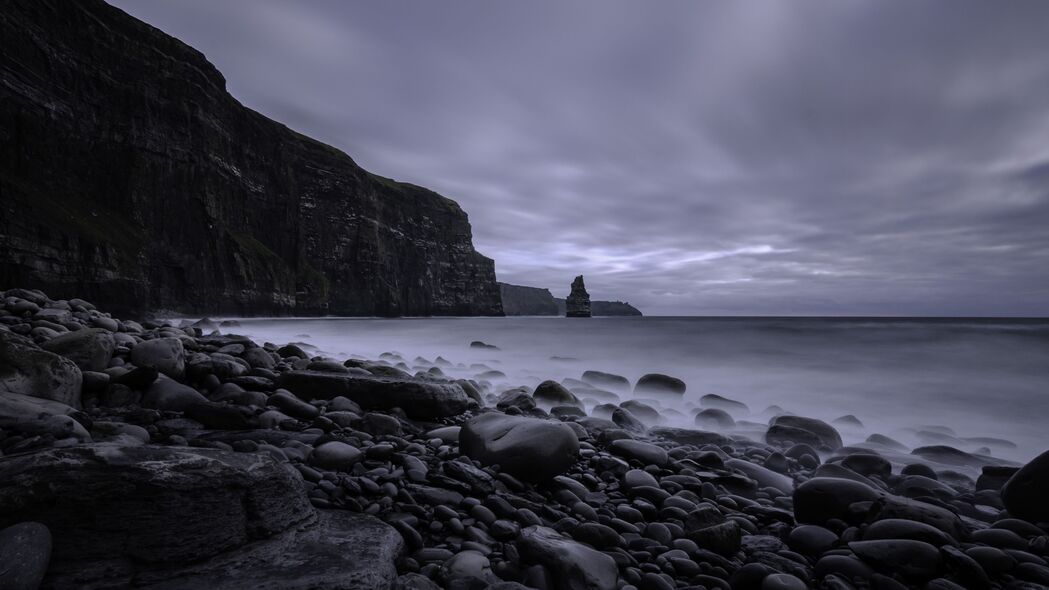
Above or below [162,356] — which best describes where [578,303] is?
above

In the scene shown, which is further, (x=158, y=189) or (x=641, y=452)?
(x=158, y=189)

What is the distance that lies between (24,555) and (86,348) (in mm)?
3697

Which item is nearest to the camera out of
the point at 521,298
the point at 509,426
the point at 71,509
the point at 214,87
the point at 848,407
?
the point at 71,509

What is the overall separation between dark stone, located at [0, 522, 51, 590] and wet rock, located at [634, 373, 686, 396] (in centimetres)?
778

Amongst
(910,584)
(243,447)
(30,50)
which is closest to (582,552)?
(910,584)

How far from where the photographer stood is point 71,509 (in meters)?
1.54

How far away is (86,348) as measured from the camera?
4066mm

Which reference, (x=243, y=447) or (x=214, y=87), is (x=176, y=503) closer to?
(x=243, y=447)

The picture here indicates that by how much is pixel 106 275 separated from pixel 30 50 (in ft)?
42.2

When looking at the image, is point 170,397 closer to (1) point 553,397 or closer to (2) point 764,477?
(1) point 553,397

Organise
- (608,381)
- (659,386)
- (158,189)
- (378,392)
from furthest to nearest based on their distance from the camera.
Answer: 1. (158,189)
2. (608,381)
3. (659,386)
4. (378,392)

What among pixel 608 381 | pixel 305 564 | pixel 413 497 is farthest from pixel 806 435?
pixel 305 564

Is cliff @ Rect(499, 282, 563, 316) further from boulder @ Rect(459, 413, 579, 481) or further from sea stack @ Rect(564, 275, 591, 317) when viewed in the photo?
boulder @ Rect(459, 413, 579, 481)

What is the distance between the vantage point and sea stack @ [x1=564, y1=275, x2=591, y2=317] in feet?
338
